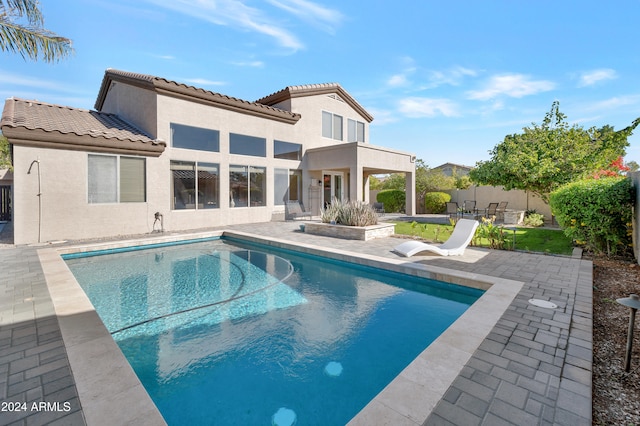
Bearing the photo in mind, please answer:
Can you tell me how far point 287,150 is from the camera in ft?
54.9

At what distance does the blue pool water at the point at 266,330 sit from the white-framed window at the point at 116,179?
3536mm

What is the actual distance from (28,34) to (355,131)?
16074 mm

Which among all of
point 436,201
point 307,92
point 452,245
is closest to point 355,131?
point 307,92

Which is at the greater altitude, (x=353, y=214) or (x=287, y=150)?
(x=287, y=150)

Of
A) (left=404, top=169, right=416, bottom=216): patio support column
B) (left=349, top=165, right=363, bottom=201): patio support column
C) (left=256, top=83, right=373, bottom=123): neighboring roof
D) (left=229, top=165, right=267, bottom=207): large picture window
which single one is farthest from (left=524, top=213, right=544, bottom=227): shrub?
(left=229, top=165, right=267, bottom=207): large picture window

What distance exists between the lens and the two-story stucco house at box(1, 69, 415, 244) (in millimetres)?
9883

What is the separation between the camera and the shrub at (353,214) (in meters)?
11.2

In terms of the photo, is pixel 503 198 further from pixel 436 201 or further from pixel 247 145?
pixel 247 145

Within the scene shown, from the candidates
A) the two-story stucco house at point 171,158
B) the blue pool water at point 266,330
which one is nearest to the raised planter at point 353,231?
the blue pool water at point 266,330

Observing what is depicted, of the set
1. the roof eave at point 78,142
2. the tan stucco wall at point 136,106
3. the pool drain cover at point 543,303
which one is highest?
the tan stucco wall at point 136,106

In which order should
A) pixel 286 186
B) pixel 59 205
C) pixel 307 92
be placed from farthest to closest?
pixel 307 92 → pixel 286 186 → pixel 59 205

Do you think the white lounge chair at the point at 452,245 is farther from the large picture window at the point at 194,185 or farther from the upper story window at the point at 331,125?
the upper story window at the point at 331,125

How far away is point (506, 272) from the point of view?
6289 mm

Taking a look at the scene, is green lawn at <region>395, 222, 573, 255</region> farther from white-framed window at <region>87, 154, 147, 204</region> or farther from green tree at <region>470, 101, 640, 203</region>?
white-framed window at <region>87, 154, 147, 204</region>
